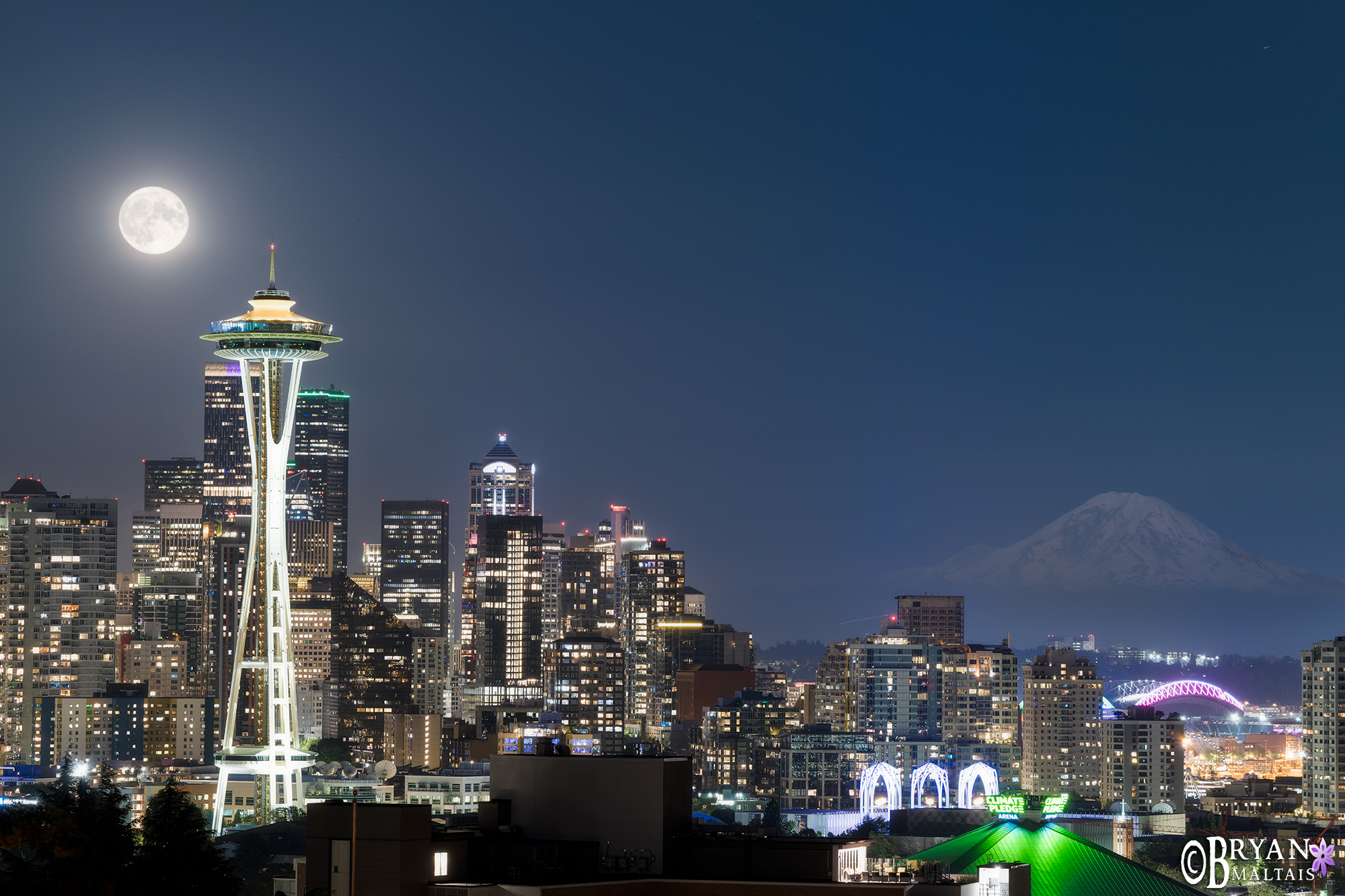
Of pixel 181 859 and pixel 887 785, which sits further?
pixel 887 785

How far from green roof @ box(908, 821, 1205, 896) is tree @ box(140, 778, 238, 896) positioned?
45.1 meters

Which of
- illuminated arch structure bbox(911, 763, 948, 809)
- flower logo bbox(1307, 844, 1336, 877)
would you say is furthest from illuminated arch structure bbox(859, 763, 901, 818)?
flower logo bbox(1307, 844, 1336, 877)

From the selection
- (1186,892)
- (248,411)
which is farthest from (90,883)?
(248,411)

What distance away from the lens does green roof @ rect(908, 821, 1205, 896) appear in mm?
94625

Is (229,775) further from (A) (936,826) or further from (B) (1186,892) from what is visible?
(B) (1186,892)

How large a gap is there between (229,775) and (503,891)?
152m

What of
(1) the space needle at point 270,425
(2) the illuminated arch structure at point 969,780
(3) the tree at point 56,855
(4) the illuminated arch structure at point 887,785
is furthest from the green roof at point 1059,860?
(4) the illuminated arch structure at point 887,785

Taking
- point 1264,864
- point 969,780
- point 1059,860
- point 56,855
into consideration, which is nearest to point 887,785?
point 969,780

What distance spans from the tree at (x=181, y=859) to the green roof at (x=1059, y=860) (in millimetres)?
45086

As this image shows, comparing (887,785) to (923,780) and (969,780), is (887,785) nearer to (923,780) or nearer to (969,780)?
(923,780)

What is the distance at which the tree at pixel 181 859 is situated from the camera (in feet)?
165

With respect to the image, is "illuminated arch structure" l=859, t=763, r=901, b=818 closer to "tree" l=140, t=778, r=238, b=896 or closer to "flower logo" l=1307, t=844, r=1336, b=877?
"flower logo" l=1307, t=844, r=1336, b=877

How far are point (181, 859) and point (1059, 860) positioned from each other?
5672cm

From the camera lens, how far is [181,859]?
51.0 metres
